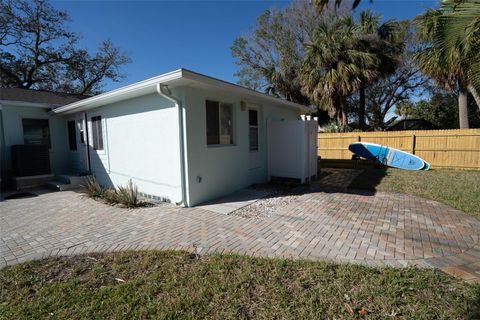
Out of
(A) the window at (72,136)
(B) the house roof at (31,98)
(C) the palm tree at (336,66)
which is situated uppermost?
(C) the palm tree at (336,66)

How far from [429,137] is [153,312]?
42.7 ft

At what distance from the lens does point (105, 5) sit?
27.3 ft

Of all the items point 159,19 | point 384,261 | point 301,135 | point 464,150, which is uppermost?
point 159,19

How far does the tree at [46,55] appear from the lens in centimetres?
1623

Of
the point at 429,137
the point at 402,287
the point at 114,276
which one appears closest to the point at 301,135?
the point at 402,287

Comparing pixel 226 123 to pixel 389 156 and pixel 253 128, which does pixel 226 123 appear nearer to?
pixel 253 128

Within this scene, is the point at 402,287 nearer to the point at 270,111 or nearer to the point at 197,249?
the point at 197,249

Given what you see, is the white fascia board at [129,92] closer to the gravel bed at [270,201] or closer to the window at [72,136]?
the window at [72,136]

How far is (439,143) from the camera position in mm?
10594

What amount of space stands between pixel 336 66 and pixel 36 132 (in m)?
14.3

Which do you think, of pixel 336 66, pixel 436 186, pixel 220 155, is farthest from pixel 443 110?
pixel 220 155

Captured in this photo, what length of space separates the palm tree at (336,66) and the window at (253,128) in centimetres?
712

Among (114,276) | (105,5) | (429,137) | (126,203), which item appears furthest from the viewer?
(429,137)

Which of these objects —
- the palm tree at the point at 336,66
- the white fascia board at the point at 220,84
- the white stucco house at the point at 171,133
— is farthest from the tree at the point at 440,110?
the white fascia board at the point at 220,84
